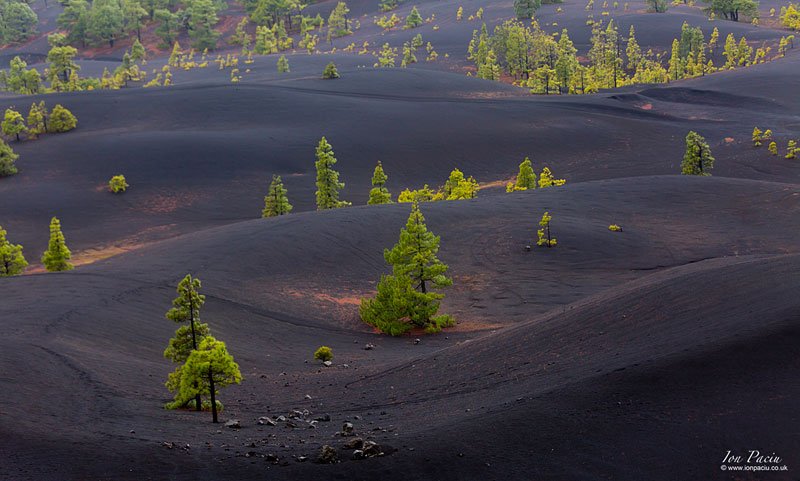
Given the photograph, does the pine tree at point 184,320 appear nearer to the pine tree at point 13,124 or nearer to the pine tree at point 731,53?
the pine tree at point 13,124

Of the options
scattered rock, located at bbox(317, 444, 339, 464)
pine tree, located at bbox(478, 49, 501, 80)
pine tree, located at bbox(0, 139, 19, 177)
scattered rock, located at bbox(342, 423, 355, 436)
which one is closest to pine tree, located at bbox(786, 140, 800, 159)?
pine tree, located at bbox(478, 49, 501, 80)

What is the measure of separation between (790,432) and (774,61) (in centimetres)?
14430

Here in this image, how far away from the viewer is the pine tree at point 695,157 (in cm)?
8769

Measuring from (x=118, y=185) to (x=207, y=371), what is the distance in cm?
7110

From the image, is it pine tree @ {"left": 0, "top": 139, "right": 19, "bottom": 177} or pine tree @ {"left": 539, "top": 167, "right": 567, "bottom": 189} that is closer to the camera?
pine tree @ {"left": 539, "top": 167, "right": 567, "bottom": 189}

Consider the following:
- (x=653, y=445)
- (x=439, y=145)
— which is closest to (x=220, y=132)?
(x=439, y=145)

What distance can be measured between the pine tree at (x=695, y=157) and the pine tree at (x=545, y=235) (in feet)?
95.3

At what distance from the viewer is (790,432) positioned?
2516 centimetres

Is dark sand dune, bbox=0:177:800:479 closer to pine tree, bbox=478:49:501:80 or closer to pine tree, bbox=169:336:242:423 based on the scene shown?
pine tree, bbox=169:336:242:423

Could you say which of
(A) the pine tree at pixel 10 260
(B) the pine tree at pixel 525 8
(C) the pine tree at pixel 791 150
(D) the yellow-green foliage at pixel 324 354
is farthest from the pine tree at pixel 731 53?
(D) the yellow-green foliage at pixel 324 354

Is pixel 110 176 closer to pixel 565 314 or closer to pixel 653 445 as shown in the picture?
pixel 565 314

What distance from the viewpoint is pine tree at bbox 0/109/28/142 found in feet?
359

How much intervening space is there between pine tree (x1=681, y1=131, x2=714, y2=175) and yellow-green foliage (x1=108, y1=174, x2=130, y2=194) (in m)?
59.6

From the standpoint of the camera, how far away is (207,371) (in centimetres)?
2881
